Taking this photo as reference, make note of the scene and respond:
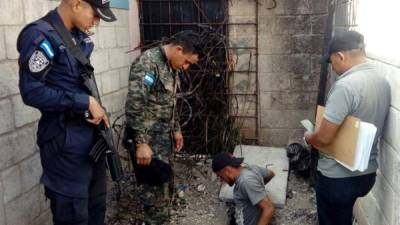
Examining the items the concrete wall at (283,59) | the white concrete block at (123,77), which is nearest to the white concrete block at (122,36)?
the white concrete block at (123,77)

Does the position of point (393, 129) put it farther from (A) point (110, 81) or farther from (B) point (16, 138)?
(A) point (110, 81)

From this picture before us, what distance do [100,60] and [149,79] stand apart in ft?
4.29

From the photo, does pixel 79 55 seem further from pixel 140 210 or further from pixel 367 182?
pixel 140 210

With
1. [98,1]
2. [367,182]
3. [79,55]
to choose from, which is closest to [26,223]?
[79,55]

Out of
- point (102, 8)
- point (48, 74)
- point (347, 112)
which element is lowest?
point (347, 112)

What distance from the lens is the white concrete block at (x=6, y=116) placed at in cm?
260

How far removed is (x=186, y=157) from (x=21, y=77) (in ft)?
11.0

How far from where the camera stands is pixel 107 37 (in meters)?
4.34

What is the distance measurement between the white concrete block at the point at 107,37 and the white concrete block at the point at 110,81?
0.30 m

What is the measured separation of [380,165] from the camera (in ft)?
8.59

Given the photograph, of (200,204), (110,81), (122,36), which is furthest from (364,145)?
(122,36)

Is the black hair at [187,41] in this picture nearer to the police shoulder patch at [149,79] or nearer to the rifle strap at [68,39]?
the police shoulder patch at [149,79]

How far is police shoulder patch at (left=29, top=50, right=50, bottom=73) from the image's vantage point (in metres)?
2.00

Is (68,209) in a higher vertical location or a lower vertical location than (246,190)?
higher
